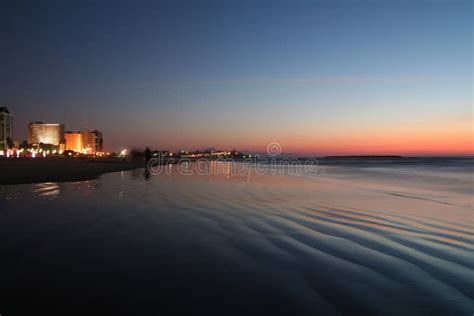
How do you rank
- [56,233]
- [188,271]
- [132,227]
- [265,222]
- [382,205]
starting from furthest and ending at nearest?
[382,205]
[265,222]
[132,227]
[56,233]
[188,271]

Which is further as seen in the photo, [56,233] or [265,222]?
[265,222]

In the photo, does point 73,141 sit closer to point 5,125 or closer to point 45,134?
point 45,134

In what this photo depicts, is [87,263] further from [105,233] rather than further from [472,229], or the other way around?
[472,229]

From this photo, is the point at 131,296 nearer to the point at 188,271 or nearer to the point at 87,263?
the point at 188,271

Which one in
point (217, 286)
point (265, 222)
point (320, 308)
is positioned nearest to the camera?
point (320, 308)

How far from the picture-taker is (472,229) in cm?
803

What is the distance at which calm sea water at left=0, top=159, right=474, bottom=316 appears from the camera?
152 inches

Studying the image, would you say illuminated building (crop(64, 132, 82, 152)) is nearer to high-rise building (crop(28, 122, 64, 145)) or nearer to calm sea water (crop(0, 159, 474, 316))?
high-rise building (crop(28, 122, 64, 145))

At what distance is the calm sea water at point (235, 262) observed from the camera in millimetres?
3867

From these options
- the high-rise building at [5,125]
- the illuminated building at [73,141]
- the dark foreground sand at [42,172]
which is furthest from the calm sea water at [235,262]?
the illuminated building at [73,141]

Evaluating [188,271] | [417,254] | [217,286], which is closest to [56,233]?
[188,271]

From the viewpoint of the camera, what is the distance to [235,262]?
5418mm

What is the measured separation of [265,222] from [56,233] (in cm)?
502

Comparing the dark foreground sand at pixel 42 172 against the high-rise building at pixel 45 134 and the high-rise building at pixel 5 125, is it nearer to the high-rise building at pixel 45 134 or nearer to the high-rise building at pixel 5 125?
the high-rise building at pixel 5 125
